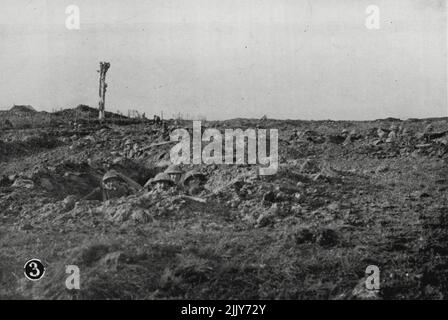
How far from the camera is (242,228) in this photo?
22.8ft

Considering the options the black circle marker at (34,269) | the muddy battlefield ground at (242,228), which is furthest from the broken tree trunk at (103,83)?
the black circle marker at (34,269)

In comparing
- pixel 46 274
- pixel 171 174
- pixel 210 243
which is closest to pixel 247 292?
pixel 210 243

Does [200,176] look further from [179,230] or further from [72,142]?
[72,142]

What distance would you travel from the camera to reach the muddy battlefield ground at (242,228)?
18.1 feet

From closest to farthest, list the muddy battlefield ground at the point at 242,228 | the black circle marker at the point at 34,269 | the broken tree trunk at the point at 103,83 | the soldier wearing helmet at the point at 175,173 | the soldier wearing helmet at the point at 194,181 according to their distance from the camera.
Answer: the muddy battlefield ground at the point at 242,228 → the black circle marker at the point at 34,269 → the soldier wearing helmet at the point at 194,181 → the soldier wearing helmet at the point at 175,173 → the broken tree trunk at the point at 103,83

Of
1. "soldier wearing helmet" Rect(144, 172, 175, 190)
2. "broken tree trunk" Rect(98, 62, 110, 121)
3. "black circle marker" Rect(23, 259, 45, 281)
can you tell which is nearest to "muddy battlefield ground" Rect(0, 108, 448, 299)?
"black circle marker" Rect(23, 259, 45, 281)

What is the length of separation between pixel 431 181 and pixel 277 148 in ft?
10.4

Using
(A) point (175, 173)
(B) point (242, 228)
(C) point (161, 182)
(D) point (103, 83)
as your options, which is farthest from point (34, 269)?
(D) point (103, 83)

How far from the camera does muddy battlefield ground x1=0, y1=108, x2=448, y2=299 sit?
5523mm

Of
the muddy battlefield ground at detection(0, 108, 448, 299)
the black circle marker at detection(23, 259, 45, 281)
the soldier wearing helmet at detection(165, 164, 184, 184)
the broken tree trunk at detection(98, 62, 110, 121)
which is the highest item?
the broken tree trunk at detection(98, 62, 110, 121)

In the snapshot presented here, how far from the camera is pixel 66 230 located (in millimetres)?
6980

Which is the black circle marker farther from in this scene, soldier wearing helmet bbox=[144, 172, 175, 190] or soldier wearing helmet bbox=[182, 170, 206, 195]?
soldier wearing helmet bbox=[182, 170, 206, 195]

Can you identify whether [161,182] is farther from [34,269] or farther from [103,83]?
[103,83]

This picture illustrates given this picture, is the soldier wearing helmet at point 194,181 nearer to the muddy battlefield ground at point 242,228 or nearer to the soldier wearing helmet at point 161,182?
the muddy battlefield ground at point 242,228
